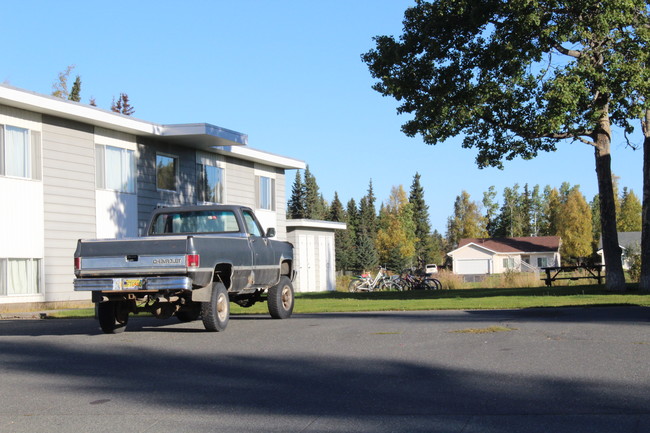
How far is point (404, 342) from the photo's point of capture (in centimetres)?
1112

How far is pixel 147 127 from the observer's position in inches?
1129

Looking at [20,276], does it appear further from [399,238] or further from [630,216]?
[630,216]

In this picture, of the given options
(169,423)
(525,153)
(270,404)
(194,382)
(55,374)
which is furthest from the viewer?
(525,153)

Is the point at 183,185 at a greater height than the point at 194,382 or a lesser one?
greater

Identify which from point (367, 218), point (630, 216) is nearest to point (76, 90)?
point (367, 218)

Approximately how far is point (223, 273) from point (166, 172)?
57.4 feet

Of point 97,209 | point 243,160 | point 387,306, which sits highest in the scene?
point 243,160

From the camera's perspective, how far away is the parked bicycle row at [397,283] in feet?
117

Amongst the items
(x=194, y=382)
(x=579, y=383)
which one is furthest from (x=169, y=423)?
(x=579, y=383)

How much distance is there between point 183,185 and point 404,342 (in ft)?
71.5

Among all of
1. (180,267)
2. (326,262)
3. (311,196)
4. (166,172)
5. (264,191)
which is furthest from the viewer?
(311,196)

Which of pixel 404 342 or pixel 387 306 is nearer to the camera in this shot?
pixel 404 342

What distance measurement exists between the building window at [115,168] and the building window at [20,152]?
2709 mm

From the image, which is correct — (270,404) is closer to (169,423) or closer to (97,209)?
(169,423)
